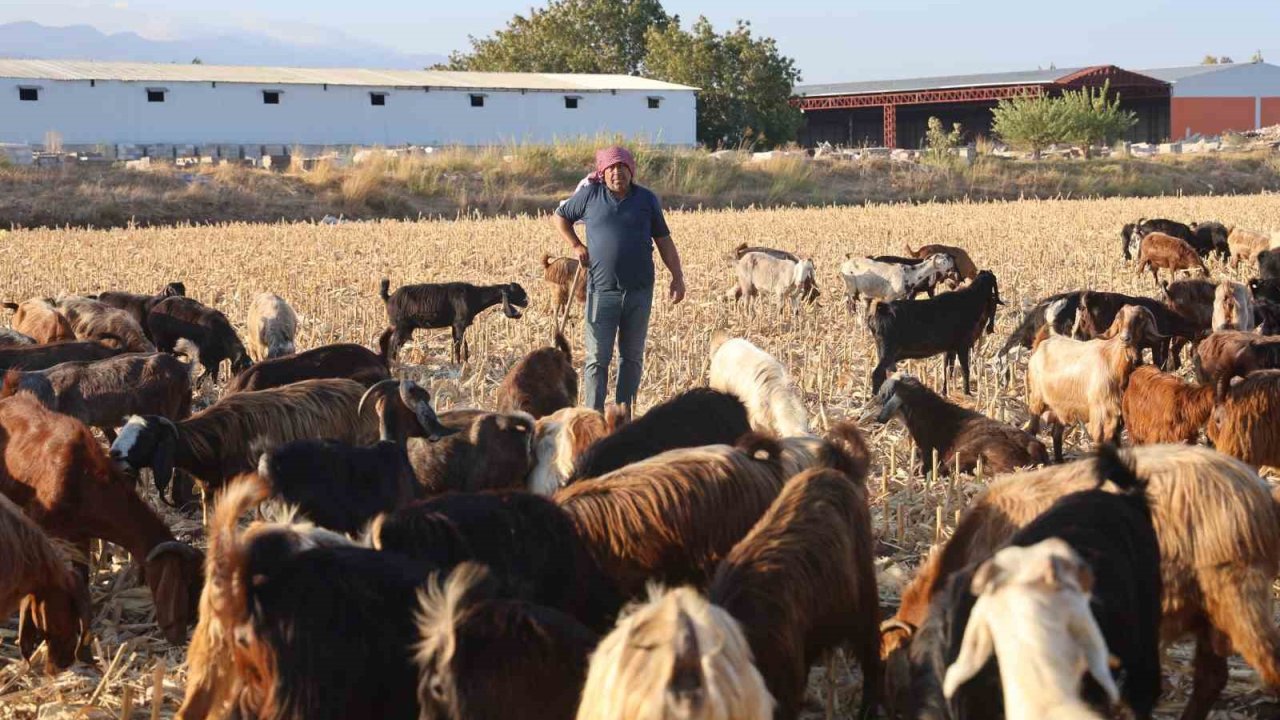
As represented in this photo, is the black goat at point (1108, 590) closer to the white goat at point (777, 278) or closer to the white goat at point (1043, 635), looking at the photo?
the white goat at point (1043, 635)

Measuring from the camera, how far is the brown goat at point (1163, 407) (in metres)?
8.84

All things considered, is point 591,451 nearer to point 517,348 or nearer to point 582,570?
point 582,570

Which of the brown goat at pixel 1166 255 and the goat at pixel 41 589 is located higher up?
the brown goat at pixel 1166 255

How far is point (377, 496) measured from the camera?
658 centimetres

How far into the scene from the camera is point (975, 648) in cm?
367

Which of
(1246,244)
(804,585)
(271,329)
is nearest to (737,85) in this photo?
(1246,244)

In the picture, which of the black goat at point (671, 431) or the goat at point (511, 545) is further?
the black goat at point (671, 431)

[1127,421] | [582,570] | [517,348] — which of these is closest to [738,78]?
[517,348]

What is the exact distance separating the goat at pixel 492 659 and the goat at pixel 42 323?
976 cm

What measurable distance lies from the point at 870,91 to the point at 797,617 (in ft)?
248

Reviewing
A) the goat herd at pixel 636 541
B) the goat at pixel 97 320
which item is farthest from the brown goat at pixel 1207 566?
the goat at pixel 97 320

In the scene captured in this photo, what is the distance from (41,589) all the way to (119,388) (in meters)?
4.00

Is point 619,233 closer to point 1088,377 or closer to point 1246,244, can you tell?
point 1088,377

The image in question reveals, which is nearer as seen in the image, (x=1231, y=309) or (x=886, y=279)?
(x=1231, y=309)
